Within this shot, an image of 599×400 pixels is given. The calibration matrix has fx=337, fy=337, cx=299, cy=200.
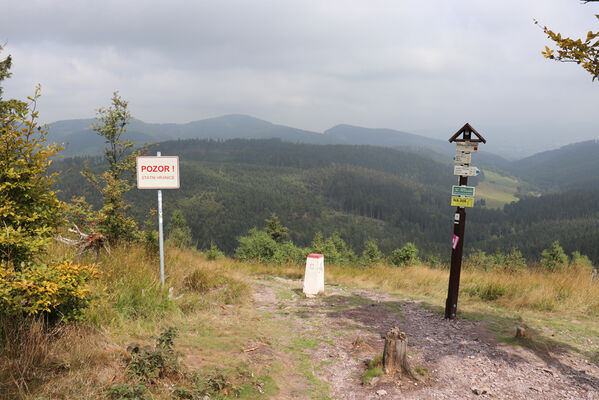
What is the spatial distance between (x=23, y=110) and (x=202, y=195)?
168 metres

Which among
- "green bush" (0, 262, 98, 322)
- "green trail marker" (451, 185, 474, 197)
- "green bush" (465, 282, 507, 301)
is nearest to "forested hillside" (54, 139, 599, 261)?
"green bush" (465, 282, 507, 301)

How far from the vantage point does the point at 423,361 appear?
15.5 feet

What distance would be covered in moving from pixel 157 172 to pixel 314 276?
4299mm

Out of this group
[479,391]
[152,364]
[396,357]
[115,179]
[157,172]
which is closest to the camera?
[152,364]

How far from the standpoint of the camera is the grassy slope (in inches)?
135

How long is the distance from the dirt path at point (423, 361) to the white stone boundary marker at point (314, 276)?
112cm

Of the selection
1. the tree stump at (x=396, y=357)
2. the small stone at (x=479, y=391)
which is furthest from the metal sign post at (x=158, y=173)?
the small stone at (x=479, y=391)

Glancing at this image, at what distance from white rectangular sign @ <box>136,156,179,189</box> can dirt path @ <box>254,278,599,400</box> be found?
3.25m

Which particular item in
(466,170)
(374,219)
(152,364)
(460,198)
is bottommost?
(374,219)

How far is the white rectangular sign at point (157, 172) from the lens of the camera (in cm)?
657

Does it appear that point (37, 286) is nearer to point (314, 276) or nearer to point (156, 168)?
point (156, 168)

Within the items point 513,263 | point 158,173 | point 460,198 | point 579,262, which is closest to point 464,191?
point 460,198

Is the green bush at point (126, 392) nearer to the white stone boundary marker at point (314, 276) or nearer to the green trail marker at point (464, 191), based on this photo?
the white stone boundary marker at point (314, 276)

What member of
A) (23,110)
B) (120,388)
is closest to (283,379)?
(120,388)
